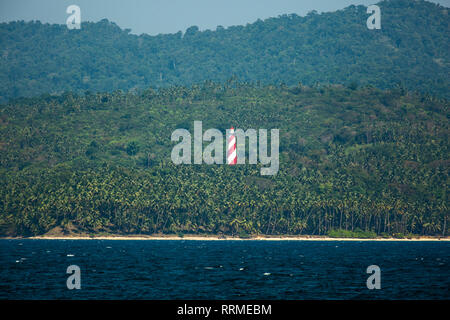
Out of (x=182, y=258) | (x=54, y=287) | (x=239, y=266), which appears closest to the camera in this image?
(x=54, y=287)

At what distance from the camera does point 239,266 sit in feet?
367

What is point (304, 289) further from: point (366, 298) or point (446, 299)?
point (446, 299)

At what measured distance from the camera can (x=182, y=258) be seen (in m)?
132

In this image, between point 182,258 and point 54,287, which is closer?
point 54,287
